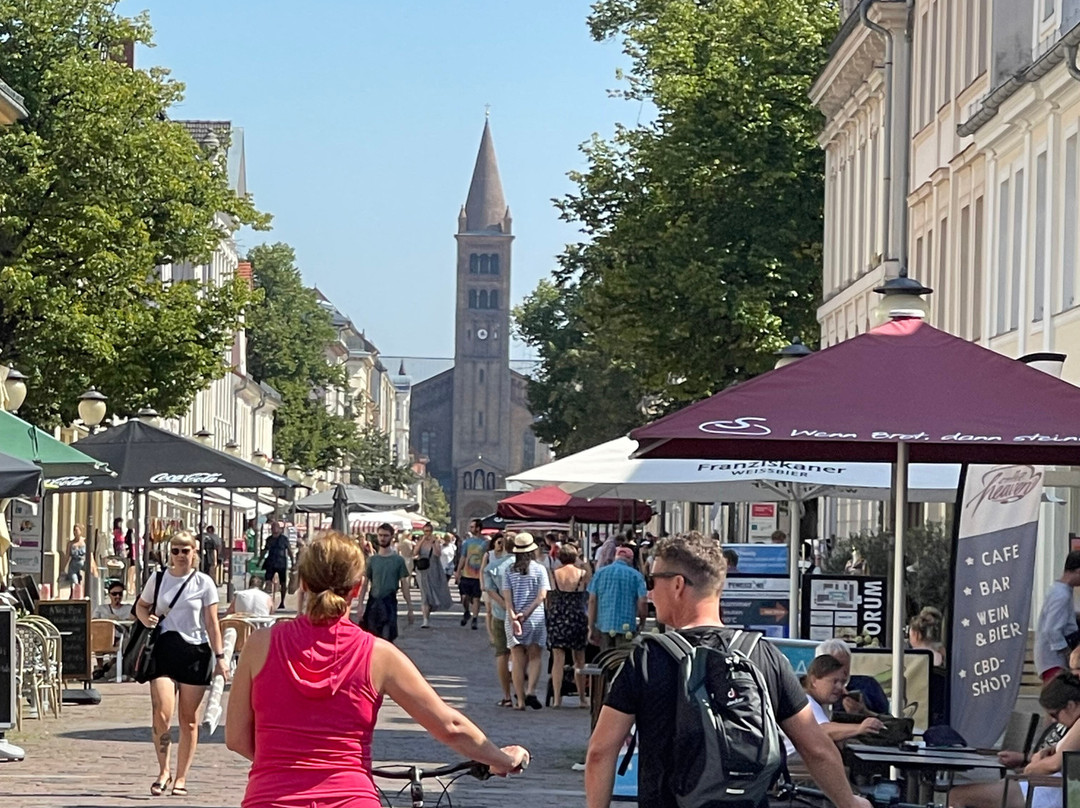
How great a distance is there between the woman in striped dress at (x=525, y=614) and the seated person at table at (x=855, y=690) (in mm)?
9083

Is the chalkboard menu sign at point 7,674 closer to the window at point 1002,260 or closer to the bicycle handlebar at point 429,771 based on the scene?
the bicycle handlebar at point 429,771

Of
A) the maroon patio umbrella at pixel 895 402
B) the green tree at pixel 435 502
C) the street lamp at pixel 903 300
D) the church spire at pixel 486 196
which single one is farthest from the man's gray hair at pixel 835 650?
the church spire at pixel 486 196

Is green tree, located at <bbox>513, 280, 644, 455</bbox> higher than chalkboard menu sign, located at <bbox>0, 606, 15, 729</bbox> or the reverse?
higher

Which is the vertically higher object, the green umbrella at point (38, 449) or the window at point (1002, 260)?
the window at point (1002, 260)

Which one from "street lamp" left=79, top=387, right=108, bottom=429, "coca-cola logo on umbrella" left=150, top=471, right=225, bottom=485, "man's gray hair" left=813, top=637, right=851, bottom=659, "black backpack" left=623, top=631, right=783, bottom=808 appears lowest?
"man's gray hair" left=813, top=637, right=851, bottom=659

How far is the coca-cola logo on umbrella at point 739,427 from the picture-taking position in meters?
9.72

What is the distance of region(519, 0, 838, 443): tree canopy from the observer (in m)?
40.9

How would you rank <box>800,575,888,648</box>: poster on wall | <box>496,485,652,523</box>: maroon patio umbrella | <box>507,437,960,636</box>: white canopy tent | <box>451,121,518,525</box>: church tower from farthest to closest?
<box>451,121,518,525</box>: church tower → <box>496,485,652,523</box>: maroon patio umbrella → <box>800,575,888,648</box>: poster on wall → <box>507,437,960,636</box>: white canopy tent

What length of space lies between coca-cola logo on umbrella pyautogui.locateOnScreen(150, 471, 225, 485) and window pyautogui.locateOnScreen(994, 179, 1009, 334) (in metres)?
11.7

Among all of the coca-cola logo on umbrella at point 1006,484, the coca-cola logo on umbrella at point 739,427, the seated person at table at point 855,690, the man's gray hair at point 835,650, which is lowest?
the seated person at table at point 855,690

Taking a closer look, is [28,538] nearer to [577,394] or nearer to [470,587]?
[470,587]

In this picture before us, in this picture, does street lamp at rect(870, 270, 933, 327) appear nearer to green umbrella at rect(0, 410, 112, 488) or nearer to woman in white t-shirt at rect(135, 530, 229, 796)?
woman in white t-shirt at rect(135, 530, 229, 796)

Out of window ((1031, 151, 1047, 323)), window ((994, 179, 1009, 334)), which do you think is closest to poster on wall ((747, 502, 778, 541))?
window ((994, 179, 1009, 334))

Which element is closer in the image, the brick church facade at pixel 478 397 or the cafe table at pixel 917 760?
the cafe table at pixel 917 760
